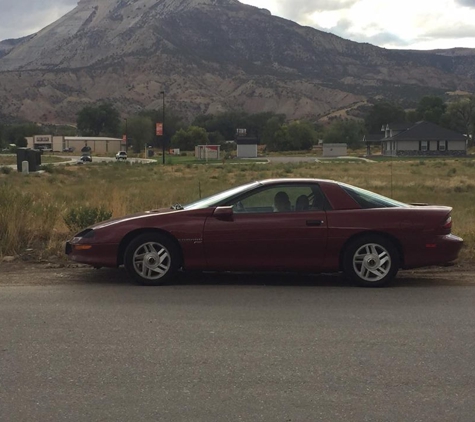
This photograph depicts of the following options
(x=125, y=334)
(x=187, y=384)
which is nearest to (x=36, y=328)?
(x=125, y=334)

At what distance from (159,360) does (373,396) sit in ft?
5.63

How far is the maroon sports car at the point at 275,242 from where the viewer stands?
790cm

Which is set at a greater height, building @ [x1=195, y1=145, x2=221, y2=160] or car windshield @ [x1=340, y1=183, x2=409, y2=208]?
building @ [x1=195, y1=145, x2=221, y2=160]

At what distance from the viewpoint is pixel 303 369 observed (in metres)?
5.10

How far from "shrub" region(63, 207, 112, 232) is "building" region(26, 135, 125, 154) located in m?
124

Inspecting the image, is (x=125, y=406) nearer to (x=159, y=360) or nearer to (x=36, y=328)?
(x=159, y=360)

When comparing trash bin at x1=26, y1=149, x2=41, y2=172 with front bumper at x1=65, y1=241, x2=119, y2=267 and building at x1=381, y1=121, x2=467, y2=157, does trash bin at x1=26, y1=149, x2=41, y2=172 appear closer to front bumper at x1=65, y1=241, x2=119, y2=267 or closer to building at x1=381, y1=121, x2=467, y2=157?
front bumper at x1=65, y1=241, x2=119, y2=267

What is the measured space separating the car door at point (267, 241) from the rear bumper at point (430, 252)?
105cm

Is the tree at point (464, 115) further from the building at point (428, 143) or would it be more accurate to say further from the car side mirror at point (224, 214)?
the car side mirror at point (224, 214)

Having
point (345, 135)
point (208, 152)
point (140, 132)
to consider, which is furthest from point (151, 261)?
point (140, 132)

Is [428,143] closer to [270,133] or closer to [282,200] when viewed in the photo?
[270,133]

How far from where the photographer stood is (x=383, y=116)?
463 ft

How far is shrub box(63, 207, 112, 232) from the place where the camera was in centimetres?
1123

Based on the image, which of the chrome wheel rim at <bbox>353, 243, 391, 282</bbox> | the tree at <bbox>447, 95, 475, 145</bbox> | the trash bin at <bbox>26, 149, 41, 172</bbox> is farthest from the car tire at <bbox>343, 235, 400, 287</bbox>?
the tree at <bbox>447, 95, 475, 145</bbox>
